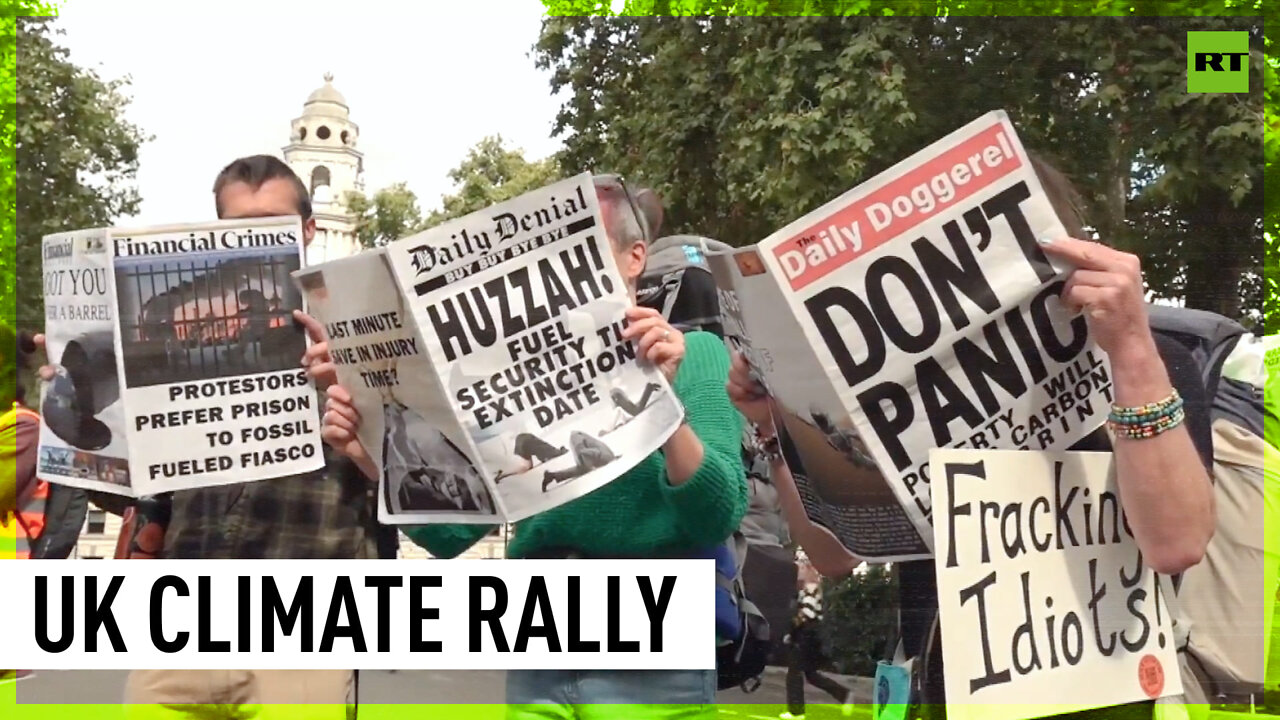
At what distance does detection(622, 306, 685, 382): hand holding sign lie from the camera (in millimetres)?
2775

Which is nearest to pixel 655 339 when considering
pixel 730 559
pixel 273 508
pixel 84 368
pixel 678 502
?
pixel 678 502

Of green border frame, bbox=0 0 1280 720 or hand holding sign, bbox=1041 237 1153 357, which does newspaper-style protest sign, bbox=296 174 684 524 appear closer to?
green border frame, bbox=0 0 1280 720

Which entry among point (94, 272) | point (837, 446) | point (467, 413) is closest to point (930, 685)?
point (837, 446)

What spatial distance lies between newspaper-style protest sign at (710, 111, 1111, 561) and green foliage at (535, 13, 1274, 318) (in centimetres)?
14

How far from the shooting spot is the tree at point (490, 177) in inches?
116

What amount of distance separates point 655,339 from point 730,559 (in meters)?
0.50

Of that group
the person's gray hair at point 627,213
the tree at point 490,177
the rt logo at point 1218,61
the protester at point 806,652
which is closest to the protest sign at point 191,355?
the tree at point 490,177

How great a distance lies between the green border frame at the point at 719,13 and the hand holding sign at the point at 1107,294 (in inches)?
16.7

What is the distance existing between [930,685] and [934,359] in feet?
2.31

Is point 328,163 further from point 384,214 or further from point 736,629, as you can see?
point 736,629

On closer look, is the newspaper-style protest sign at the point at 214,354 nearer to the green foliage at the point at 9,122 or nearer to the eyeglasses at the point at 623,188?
the green foliage at the point at 9,122

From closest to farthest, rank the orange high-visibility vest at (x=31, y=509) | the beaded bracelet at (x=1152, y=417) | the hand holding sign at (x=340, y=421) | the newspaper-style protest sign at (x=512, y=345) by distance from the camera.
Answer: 1. the beaded bracelet at (x=1152, y=417)
2. the newspaper-style protest sign at (x=512, y=345)
3. the hand holding sign at (x=340, y=421)
4. the orange high-visibility vest at (x=31, y=509)
